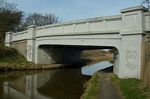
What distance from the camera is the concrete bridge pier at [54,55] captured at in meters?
29.6

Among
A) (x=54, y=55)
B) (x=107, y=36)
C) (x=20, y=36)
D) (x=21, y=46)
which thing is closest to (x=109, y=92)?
(x=107, y=36)

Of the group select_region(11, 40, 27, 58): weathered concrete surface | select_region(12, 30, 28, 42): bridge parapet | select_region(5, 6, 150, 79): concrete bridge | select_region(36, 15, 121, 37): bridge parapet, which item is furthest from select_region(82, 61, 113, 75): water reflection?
select_region(12, 30, 28, 42): bridge parapet

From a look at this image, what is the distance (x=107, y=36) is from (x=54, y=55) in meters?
14.2

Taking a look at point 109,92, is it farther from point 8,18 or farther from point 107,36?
point 8,18

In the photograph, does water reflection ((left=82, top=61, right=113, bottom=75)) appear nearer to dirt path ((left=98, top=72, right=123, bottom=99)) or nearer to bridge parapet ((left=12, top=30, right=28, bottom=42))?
bridge parapet ((left=12, top=30, right=28, bottom=42))

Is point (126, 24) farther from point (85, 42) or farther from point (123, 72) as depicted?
point (85, 42)

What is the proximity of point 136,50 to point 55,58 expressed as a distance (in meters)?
16.9

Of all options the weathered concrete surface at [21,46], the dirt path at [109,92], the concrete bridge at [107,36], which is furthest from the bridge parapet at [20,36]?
the dirt path at [109,92]

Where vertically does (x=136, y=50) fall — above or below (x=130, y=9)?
below

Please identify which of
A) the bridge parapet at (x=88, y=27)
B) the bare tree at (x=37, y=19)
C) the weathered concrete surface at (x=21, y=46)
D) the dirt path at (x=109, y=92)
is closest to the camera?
the dirt path at (x=109, y=92)

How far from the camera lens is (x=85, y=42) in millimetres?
20156

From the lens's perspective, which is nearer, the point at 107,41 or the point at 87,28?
the point at 107,41

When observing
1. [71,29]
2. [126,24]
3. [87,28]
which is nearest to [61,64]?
[71,29]

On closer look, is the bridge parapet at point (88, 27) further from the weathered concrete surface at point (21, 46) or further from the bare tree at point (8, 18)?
the bare tree at point (8, 18)
